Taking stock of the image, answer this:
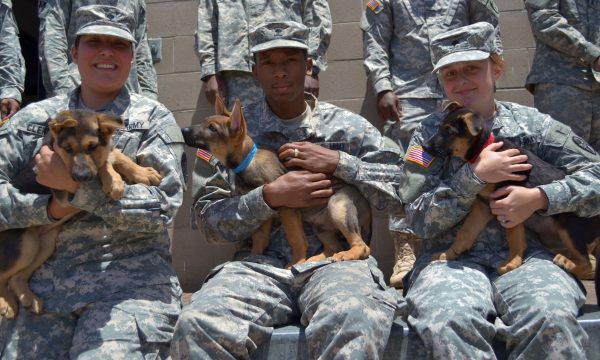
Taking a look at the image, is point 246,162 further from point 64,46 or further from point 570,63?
point 570,63

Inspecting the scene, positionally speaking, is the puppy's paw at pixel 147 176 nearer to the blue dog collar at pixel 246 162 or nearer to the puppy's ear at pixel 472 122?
the blue dog collar at pixel 246 162

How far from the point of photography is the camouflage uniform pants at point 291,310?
298cm

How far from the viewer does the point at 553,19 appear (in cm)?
545

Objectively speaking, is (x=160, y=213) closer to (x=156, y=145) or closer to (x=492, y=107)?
Result: (x=156, y=145)

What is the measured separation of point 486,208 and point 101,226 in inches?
70.2

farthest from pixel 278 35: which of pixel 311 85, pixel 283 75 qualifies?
pixel 311 85

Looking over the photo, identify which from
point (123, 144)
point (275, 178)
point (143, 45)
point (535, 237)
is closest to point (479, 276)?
point (535, 237)

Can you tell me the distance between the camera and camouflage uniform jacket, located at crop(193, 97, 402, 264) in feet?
12.1

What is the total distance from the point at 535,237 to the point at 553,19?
247 centimetres

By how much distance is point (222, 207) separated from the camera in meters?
3.75

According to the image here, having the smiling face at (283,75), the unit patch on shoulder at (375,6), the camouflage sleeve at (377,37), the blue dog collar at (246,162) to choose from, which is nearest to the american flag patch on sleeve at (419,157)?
the smiling face at (283,75)

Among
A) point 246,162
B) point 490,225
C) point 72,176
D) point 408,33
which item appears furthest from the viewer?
point 408,33

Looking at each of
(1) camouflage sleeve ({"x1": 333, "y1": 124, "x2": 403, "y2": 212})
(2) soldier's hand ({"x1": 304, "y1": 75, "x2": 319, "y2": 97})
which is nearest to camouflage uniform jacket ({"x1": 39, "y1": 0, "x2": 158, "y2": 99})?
(2) soldier's hand ({"x1": 304, "y1": 75, "x2": 319, "y2": 97})

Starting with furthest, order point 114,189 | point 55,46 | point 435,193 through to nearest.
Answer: point 55,46 < point 435,193 < point 114,189
